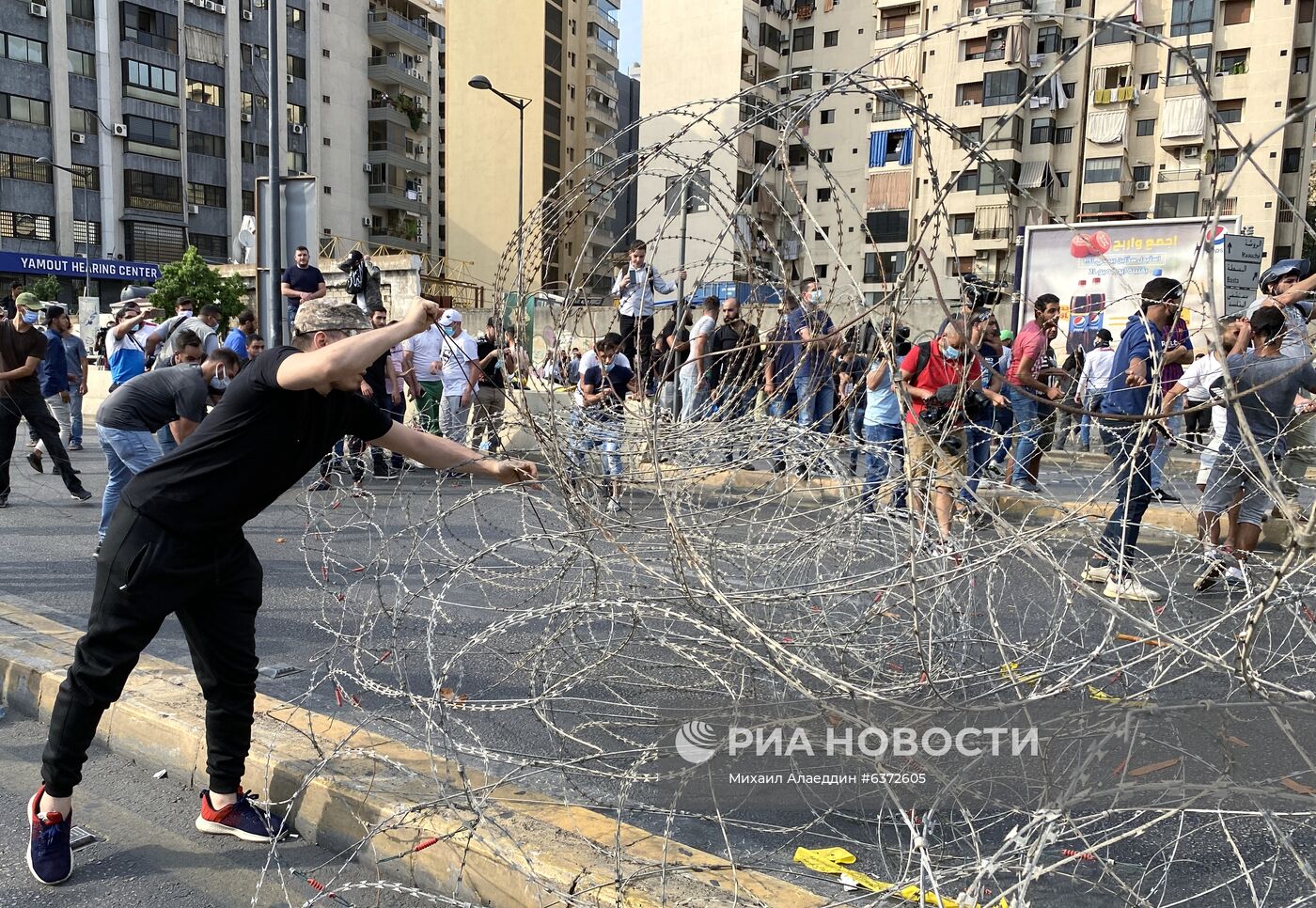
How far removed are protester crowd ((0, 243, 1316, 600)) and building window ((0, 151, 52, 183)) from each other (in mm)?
35851

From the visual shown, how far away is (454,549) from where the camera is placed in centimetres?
722

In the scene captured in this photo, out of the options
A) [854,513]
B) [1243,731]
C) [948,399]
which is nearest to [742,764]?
[854,513]

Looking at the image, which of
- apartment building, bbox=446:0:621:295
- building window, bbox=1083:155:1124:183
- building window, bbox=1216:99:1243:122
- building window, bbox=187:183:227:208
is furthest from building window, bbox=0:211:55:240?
building window, bbox=1216:99:1243:122

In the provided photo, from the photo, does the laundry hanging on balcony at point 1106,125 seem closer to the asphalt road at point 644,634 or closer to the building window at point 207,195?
the asphalt road at point 644,634

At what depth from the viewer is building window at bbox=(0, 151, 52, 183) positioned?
1563 inches

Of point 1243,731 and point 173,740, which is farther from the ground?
point 1243,731

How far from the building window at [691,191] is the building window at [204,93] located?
5018 cm

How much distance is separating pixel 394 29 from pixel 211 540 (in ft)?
193

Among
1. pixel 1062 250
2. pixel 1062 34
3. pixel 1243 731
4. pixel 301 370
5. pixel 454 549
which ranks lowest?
pixel 454 549

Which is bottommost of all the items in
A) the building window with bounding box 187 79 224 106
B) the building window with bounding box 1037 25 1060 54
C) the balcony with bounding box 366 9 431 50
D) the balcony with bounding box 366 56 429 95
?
the building window with bounding box 187 79 224 106

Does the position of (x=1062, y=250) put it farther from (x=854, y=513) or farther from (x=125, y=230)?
(x=125, y=230)

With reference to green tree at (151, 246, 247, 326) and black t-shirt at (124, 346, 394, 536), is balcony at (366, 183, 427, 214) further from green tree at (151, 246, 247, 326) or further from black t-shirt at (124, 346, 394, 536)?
black t-shirt at (124, 346, 394, 536)

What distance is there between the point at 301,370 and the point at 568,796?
1.64 metres

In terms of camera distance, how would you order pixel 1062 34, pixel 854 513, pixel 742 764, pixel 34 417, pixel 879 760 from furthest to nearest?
pixel 1062 34 → pixel 34 417 → pixel 854 513 → pixel 742 764 → pixel 879 760
